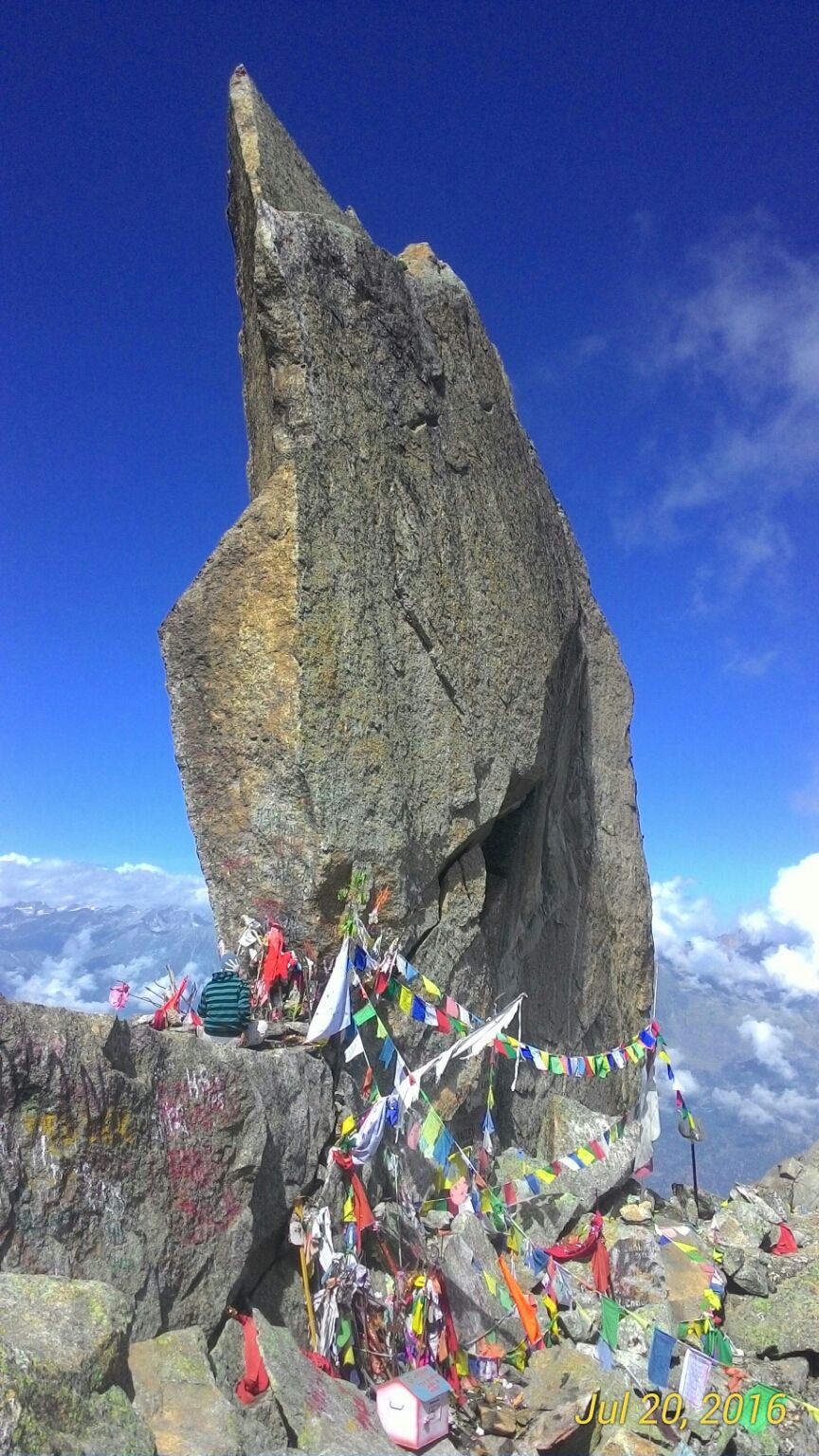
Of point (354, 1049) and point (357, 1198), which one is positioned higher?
point (354, 1049)

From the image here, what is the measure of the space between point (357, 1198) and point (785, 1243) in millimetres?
7192

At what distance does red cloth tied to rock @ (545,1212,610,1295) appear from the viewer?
377 inches

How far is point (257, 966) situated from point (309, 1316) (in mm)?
2972

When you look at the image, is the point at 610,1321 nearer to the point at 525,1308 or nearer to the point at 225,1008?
the point at 525,1308

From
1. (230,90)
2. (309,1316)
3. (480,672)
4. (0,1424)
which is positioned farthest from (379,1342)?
(230,90)

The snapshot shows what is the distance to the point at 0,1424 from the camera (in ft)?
11.1

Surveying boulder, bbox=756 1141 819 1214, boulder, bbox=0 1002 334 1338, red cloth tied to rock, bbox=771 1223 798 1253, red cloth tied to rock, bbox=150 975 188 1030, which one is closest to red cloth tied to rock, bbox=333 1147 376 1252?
boulder, bbox=0 1002 334 1338

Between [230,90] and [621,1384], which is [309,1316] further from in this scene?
Answer: [230,90]

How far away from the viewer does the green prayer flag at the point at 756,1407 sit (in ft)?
24.5

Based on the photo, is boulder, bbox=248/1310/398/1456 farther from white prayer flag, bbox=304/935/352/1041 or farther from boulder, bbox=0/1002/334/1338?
white prayer flag, bbox=304/935/352/1041

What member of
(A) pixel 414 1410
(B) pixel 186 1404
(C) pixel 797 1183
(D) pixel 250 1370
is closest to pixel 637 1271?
(A) pixel 414 1410

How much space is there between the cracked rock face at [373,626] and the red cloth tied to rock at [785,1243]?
11.6ft

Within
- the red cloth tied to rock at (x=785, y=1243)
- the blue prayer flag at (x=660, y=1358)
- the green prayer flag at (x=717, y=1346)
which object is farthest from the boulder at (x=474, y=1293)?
the red cloth tied to rock at (x=785, y=1243)

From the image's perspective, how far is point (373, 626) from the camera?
998 cm
